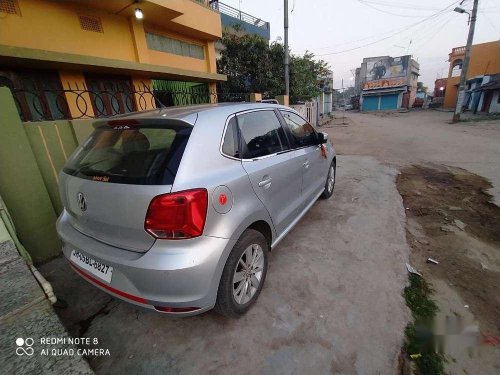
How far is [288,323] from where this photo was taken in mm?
2014

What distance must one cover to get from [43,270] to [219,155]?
2641mm

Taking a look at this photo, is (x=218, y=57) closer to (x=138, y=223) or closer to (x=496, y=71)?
(x=138, y=223)

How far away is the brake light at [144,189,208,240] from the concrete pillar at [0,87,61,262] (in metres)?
2.16

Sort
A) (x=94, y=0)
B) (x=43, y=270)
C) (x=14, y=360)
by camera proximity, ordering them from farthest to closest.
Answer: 1. (x=94, y=0)
2. (x=43, y=270)
3. (x=14, y=360)

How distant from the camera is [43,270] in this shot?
2.86m

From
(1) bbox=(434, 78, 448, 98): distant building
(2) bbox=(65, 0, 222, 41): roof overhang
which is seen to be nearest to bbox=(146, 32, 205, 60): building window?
(2) bbox=(65, 0, 222, 41): roof overhang

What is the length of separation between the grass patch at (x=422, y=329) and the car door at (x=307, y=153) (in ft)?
4.63

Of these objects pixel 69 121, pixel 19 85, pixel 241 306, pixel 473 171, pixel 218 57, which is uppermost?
pixel 218 57

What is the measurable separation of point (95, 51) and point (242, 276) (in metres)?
6.75

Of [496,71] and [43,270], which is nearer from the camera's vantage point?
[43,270]

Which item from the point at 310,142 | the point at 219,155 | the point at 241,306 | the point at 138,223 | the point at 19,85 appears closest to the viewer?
the point at 138,223

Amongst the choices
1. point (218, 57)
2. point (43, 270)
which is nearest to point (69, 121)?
point (43, 270)

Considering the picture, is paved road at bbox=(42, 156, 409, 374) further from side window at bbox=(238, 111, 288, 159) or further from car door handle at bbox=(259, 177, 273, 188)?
side window at bbox=(238, 111, 288, 159)

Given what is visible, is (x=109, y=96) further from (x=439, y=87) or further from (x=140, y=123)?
(x=439, y=87)
